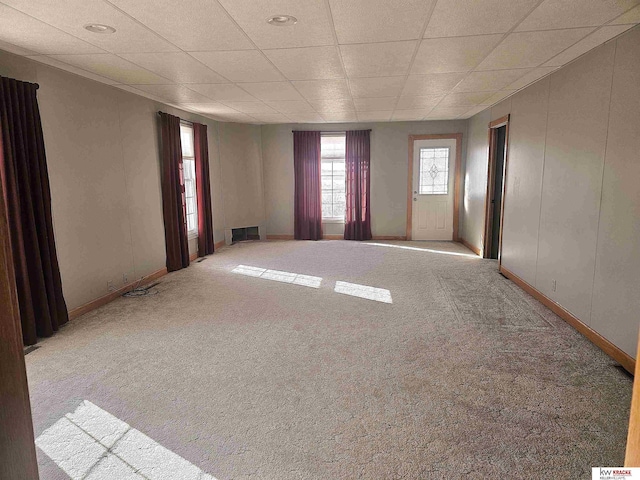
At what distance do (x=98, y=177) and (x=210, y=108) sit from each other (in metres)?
2.34

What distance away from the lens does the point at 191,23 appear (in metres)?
2.71

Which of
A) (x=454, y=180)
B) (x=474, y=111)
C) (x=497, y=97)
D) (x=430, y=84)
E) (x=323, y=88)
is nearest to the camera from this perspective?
(x=430, y=84)

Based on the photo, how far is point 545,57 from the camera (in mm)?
3598

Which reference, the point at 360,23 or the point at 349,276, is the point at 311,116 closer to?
the point at 349,276

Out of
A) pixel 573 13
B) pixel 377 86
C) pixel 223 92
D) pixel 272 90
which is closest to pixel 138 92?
pixel 223 92

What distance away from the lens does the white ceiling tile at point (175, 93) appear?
15.2 feet

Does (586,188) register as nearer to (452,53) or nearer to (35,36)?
(452,53)

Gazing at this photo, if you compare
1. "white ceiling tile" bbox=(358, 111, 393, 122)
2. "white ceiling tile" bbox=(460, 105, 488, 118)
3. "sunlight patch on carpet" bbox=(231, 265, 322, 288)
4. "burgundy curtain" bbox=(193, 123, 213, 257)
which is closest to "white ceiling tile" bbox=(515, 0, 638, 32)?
"sunlight patch on carpet" bbox=(231, 265, 322, 288)

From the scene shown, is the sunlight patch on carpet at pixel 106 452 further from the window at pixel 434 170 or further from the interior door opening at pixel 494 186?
the window at pixel 434 170

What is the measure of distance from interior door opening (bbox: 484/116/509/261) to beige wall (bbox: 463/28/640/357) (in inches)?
44.4

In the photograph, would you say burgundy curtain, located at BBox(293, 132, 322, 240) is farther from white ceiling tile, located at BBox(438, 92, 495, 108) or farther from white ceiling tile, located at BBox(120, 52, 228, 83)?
white ceiling tile, located at BBox(120, 52, 228, 83)

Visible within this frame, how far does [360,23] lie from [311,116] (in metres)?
4.58

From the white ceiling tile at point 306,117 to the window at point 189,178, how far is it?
1.77 m

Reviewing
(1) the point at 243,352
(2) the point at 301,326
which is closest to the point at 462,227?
(2) the point at 301,326
